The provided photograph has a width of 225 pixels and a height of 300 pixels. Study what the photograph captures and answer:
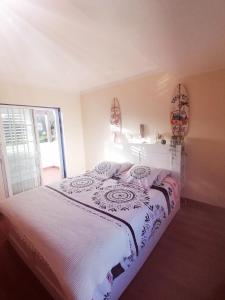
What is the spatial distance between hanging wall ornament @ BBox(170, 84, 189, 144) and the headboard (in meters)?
0.25

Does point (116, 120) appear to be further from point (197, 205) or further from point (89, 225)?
point (89, 225)

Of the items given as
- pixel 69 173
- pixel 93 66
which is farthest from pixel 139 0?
pixel 69 173

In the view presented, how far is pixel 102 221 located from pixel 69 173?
2837 mm

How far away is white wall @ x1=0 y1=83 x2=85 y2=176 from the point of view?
118 inches

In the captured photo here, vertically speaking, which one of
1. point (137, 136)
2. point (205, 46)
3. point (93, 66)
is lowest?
point (137, 136)

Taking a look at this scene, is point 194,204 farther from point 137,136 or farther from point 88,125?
point 88,125

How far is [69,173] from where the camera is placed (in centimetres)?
412

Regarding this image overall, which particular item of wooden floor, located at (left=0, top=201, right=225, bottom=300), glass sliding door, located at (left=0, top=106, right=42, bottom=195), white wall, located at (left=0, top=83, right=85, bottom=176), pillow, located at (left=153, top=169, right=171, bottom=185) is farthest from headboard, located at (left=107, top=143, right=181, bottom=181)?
glass sliding door, located at (left=0, top=106, right=42, bottom=195)

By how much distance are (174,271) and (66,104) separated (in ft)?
12.1

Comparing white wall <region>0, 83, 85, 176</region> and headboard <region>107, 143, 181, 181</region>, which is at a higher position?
white wall <region>0, 83, 85, 176</region>

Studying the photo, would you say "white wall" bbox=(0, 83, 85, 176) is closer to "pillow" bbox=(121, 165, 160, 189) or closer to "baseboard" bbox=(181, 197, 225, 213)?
"pillow" bbox=(121, 165, 160, 189)

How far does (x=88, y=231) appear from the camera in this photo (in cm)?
133

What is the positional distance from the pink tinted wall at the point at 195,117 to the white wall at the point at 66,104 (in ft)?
3.35

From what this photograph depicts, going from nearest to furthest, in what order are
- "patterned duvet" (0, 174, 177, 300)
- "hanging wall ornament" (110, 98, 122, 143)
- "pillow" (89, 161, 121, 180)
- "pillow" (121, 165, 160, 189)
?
"patterned duvet" (0, 174, 177, 300), "pillow" (121, 165, 160, 189), "pillow" (89, 161, 121, 180), "hanging wall ornament" (110, 98, 122, 143)
